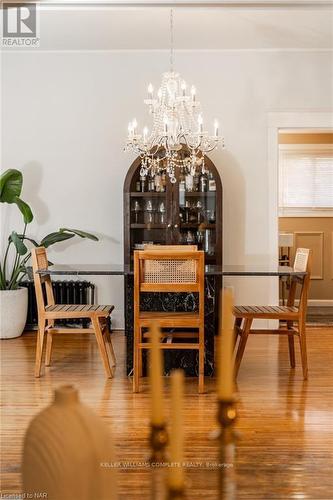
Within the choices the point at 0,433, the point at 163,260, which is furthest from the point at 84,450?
the point at 163,260

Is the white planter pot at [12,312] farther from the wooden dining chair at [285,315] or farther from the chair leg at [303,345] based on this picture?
the chair leg at [303,345]

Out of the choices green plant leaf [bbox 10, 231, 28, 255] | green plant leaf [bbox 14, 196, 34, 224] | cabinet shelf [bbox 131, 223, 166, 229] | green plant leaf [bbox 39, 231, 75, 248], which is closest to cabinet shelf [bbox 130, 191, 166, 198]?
cabinet shelf [bbox 131, 223, 166, 229]

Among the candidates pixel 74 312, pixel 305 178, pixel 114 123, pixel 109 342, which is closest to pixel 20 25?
pixel 114 123

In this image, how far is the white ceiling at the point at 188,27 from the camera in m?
4.55

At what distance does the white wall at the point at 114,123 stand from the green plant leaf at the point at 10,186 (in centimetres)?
55

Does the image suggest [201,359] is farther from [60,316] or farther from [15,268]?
[15,268]

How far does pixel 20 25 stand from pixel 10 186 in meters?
1.45

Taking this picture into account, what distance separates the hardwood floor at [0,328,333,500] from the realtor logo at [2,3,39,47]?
2.83 meters

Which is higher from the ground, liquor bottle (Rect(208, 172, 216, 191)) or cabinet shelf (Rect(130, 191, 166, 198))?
liquor bottle (Rect(208, 172, 216, 191))

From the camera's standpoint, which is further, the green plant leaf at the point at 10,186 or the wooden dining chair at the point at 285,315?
the green plant leaf at the point at 10,186

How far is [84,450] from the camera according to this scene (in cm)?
80

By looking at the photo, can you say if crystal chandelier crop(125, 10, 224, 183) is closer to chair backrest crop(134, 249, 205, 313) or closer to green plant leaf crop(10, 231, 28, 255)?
chair backrest crop(134, 249, 205, 313)

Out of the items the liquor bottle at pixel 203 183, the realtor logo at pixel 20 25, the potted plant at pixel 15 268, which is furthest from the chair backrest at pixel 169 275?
the realtor logo at pixel 20 25

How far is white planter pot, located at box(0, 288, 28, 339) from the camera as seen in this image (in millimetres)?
5145
